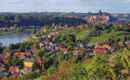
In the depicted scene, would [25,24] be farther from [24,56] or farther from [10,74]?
[10,74]

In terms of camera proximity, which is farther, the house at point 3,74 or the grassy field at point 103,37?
the grassy field at point 103,37

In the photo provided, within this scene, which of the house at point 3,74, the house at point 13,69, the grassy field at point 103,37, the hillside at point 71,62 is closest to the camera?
the hillside at point 71,62

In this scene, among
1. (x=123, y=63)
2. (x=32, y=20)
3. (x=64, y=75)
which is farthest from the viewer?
(x=32, y=20)

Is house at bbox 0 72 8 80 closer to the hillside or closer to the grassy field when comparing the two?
the hillside

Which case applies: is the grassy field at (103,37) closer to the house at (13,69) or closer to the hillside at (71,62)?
the hillside at (71,62)

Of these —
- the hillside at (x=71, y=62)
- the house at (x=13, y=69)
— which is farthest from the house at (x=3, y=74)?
the house at (x=13, y=69)

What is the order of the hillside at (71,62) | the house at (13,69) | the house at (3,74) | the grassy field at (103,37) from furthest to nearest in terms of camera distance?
the grassy field at (103,37), the house at (13,69), the house at (3,74), the hillside at (71,62)

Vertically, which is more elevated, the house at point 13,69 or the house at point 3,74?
the house at point 13,69

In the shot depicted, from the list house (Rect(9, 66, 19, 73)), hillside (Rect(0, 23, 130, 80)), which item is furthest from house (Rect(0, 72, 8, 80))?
house (Rect(9, 66, 19, 73))

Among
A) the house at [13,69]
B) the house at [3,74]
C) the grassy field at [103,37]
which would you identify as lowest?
the house at [3,74]

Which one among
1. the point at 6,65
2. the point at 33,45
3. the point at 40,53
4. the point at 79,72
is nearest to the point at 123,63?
the point at 79,72

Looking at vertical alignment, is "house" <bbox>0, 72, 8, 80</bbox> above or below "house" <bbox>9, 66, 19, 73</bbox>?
below
